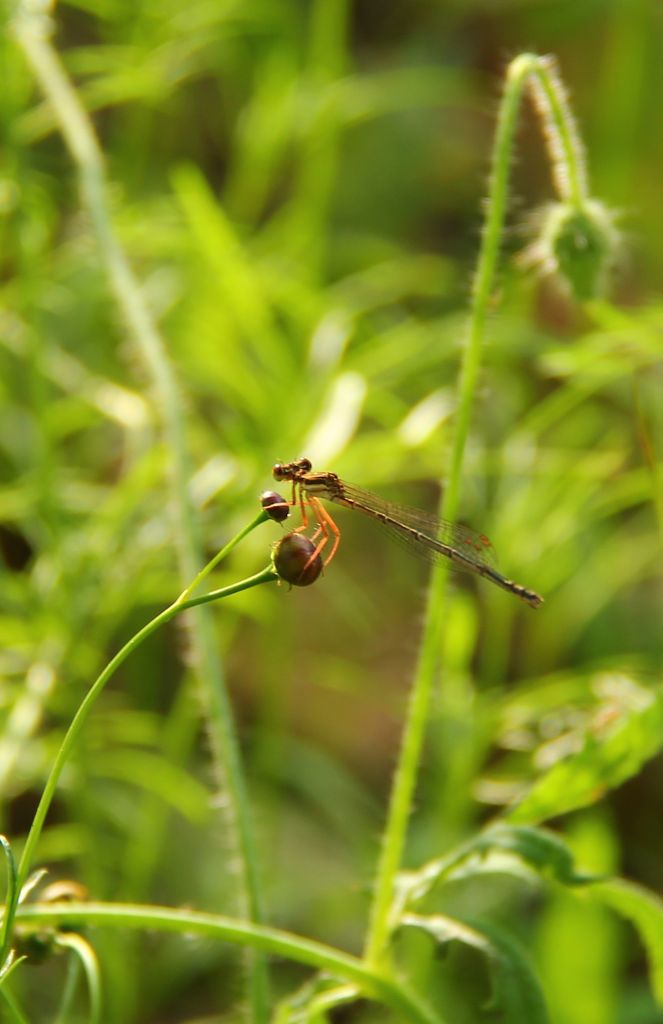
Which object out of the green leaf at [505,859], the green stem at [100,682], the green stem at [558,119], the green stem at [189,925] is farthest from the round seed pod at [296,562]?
the green stem at [558,119]

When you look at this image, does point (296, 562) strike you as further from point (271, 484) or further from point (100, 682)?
point (271, 484)

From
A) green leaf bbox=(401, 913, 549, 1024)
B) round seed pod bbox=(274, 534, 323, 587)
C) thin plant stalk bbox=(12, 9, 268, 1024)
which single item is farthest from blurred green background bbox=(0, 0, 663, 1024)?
round seed pod bbox=(274, 534, 323, 587)

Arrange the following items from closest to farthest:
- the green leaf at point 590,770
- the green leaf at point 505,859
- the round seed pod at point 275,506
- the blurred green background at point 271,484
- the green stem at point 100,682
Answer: the green stem at point 100,682, the round seed pod at point 275,506, the green leaf at point 505,859, the green leaf at point 590,770, the blurred green background at point 271,484

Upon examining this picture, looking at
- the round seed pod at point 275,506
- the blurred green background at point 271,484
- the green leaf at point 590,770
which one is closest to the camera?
the round seed pod at point 275,506

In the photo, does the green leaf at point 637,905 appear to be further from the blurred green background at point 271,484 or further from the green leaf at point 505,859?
the blurred green background at point 271,484

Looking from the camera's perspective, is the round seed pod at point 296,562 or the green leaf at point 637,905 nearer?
the round seed pod at point 296,562

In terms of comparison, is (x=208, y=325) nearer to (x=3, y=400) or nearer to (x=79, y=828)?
(x=3, y=400)

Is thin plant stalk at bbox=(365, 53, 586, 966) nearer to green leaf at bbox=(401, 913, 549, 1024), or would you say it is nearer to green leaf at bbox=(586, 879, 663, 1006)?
green leaf at bbox=(401, 913, 549, 1024)
